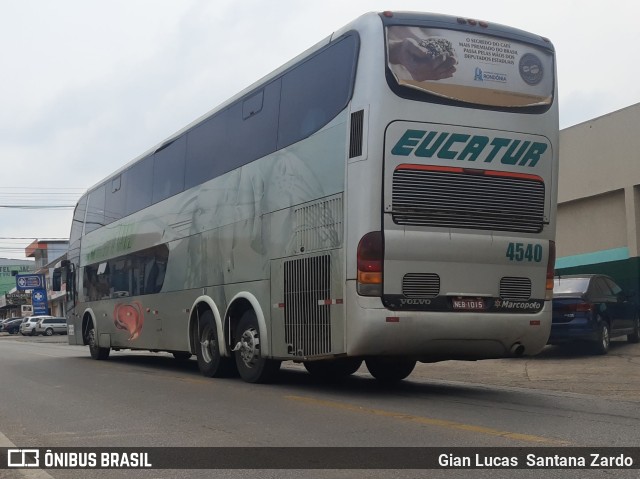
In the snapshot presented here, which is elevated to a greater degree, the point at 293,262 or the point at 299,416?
the point at 293,262

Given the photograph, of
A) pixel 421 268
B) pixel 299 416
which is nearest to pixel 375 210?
pixel 421 268

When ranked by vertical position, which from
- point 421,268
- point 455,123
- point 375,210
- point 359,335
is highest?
point 455,123

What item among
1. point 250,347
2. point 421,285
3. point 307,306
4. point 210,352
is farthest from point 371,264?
point 210,352

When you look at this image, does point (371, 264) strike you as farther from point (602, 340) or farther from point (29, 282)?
point (29, 282)

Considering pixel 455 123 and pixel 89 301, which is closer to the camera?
pixel 455 123

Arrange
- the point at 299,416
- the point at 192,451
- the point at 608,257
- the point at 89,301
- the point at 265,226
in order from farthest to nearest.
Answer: the point at 608,257 < the point at 89,301 < the point at 265,226 < the point at 299,416 < the point at 192,451

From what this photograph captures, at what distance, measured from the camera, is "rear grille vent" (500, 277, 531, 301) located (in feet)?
31.2

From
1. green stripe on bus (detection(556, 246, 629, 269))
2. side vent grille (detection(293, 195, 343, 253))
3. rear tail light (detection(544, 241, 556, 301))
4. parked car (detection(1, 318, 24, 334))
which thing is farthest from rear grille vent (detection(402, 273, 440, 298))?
parked car (detection(1, 318, 24, 334))

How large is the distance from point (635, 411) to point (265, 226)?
17.4 feet

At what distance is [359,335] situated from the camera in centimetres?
879

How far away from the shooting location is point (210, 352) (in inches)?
509

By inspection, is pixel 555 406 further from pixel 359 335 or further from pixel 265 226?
pixel 265 226

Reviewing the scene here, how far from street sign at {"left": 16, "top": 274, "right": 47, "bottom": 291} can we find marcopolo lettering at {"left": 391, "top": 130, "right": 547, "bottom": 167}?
2610 inches

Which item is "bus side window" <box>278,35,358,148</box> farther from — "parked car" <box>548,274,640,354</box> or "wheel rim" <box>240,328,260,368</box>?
"parked car" <box>548,274,640,354</box>
